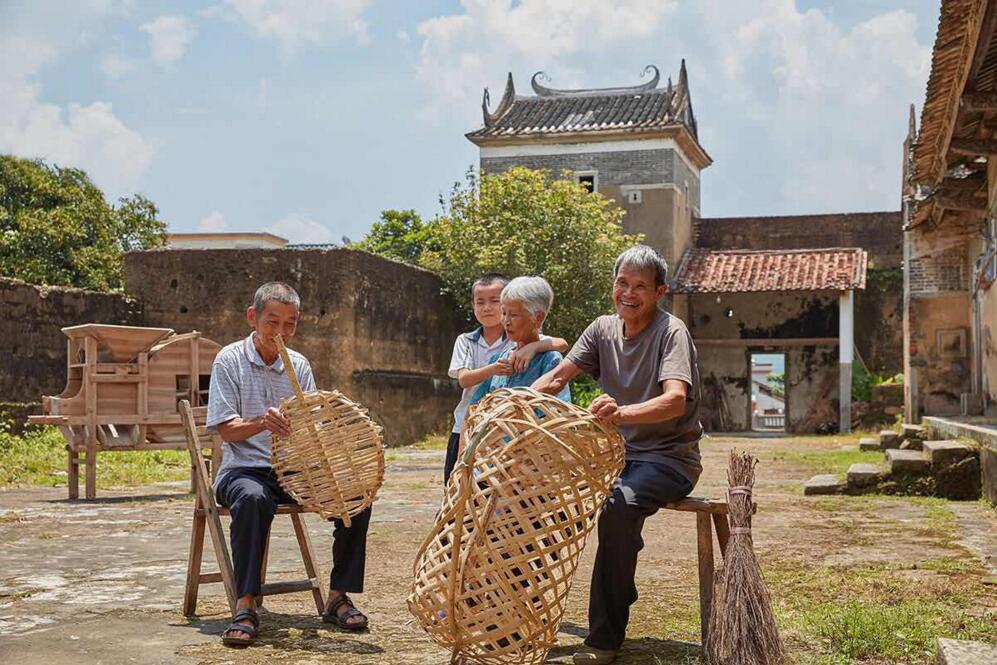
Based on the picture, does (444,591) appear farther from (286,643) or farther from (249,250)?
(249,250)

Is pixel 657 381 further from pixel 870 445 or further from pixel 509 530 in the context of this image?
pixel 870 445

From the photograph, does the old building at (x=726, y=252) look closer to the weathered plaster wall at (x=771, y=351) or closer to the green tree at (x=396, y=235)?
the weathered plaster wall at (x=771, y=351)

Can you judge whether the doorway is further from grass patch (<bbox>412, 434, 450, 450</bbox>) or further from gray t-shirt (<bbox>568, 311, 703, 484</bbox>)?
gray t-shirt (<bbox>568, 311, 703, 484</bbox>)

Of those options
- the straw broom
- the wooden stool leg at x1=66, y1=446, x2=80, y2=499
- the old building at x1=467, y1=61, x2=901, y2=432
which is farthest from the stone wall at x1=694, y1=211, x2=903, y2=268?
the straw broom

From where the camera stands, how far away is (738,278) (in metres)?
25.7

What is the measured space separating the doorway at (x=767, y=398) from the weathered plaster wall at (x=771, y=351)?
4868 millimetres

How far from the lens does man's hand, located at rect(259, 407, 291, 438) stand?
4770 millimetres

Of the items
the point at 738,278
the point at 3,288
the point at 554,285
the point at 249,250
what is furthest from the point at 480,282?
the point at 738,278

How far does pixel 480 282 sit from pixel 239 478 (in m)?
1.42

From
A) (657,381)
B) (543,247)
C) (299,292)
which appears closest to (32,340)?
(299,292)

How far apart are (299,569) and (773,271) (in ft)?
68.2

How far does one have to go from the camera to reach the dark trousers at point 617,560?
4145 mm

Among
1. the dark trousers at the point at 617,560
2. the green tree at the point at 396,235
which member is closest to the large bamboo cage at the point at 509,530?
the dark trousers at the point at 617,560

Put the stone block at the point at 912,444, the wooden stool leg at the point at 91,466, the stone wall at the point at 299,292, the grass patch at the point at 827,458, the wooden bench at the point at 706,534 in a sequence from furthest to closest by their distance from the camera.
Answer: the stone wall at the point at 299,292 → the grass patch at the point at 827,458 → the stone block at the point at 912,444 → the wooden stool leg at the point at 91,466 → the wooden bench at the point at 706,534
